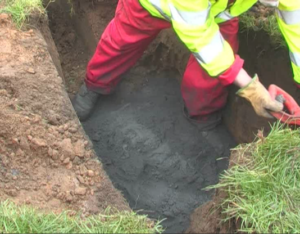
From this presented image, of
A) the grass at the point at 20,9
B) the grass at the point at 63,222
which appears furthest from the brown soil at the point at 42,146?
the grass at the point at 20,9

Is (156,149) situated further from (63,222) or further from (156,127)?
(63,222)

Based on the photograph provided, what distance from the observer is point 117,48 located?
3.74 m

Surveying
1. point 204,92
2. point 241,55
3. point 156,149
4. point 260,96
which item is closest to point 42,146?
point 260,96

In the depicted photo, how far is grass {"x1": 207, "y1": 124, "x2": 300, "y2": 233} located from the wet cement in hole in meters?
0.90

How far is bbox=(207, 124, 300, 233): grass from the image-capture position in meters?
2.35

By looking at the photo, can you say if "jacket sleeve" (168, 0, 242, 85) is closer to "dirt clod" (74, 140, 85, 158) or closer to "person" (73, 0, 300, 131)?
"person" (73, 0, 300, 131)

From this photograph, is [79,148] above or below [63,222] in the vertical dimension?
below

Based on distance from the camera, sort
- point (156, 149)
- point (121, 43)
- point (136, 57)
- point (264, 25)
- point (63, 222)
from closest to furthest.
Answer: point (63, 222)
point (121, 43)
point (264, 25)
point (136, 57)
point (156, 149)

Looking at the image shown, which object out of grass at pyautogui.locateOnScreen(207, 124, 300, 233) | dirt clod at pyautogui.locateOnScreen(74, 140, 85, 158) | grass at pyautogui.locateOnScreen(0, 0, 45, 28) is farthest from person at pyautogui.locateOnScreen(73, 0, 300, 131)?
dirt clod at pyautogui.locateOnScreen(74, 140, 85, 158)

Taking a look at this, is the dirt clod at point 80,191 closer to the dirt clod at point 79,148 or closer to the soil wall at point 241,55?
the dirt clod at point 79,148

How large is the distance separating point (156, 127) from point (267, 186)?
1.81 meters

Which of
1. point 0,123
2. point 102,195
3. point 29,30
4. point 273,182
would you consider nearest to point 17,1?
point 29,30

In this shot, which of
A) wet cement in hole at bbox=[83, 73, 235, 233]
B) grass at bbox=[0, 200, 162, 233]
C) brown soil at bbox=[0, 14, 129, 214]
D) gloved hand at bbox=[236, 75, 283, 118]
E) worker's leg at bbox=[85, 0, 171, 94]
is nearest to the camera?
grass at bbox=[0, 200, 162, 233]

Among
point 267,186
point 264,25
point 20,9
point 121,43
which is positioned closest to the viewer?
point 267,186
